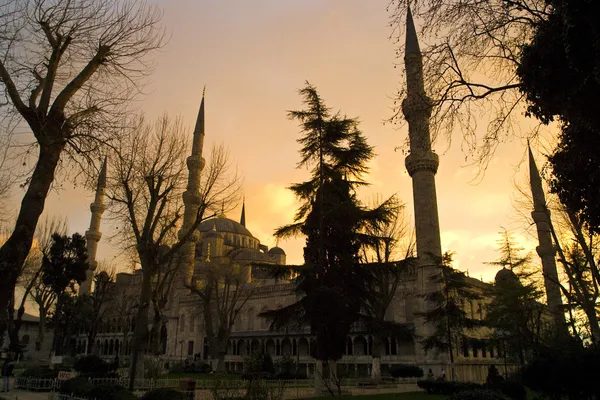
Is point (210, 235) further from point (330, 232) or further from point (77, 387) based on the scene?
point (77, 387)

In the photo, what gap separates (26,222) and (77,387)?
22.8ft

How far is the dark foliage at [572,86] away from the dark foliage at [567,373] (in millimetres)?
3930

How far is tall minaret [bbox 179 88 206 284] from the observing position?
38.2 metres

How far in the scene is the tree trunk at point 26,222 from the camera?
22.4 ft

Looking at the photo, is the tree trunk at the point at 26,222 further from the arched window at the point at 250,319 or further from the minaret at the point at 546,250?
the arched window at the point at 250,319

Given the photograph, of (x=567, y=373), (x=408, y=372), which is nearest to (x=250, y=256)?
(x=408, y=372)

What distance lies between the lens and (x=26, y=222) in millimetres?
7258

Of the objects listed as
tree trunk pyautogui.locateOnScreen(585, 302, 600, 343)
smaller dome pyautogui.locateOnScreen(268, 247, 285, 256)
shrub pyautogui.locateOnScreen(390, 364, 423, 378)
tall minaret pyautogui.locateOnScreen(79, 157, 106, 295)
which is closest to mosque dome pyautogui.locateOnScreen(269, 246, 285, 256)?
smaller dome pyautogui.locateOnScreen(268, 247, 285, 256)

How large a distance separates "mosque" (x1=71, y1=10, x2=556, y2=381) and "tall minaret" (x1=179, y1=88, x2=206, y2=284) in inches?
3.7

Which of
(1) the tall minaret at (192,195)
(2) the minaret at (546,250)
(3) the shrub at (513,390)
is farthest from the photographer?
(1) the tall minaret at (192,195)

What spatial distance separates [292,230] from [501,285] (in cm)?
1672

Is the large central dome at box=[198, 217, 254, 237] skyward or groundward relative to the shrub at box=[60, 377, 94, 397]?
skyward

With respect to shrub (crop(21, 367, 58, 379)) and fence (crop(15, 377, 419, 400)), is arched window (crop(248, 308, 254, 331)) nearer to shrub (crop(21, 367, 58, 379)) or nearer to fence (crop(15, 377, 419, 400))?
fence (crop(15, 377, 419, 400))

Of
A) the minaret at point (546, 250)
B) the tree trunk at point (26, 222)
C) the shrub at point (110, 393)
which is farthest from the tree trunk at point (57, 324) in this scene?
the minaret at point (546, 250)
